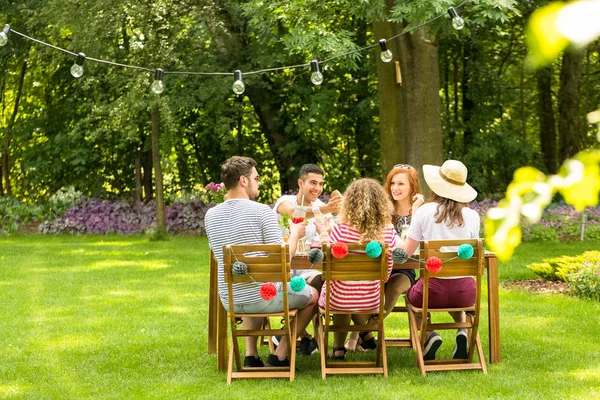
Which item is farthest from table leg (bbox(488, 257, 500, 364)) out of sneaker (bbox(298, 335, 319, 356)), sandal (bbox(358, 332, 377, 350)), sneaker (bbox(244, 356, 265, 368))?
sneaker (bbox(244, 356, 265, 368))

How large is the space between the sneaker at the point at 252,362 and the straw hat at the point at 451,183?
1.62m

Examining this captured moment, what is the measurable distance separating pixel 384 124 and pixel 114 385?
9.00 m

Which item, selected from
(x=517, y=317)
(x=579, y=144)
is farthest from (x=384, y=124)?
(x=579, y=144)

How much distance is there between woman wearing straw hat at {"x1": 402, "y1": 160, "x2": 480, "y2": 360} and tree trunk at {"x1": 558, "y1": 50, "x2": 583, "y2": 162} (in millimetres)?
14100

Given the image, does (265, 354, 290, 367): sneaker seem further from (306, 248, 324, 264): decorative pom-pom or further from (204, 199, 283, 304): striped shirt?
(306, 248, 324, 264): decorative pom-pom

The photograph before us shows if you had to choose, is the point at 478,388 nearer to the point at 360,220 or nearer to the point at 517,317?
the point at 360,220

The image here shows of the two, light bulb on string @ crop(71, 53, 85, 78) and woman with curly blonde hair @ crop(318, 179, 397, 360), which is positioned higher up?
light bulb on string @ crop(71, 53, 85, 78)

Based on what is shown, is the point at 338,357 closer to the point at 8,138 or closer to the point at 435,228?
the point at 435,228

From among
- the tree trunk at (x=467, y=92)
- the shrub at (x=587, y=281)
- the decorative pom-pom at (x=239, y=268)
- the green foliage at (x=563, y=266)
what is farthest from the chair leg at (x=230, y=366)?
the tree trunk at (x=467, y=92)

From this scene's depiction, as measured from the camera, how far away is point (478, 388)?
5508 mm

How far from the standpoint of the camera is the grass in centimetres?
554

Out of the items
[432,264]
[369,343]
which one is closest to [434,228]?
[432,264]

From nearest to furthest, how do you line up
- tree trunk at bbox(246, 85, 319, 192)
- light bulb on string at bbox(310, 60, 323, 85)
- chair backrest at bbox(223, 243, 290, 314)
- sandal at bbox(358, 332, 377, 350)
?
chair backrest at bbox(223, 243, 290, 314) → sandal at bbox(358, 332, 377, 350) → light bulb on string at bbox(310, 60, 323, 85) → tree trunk at bbox(246, 85, 319, 192)

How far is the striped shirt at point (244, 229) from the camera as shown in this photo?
18.2ft
